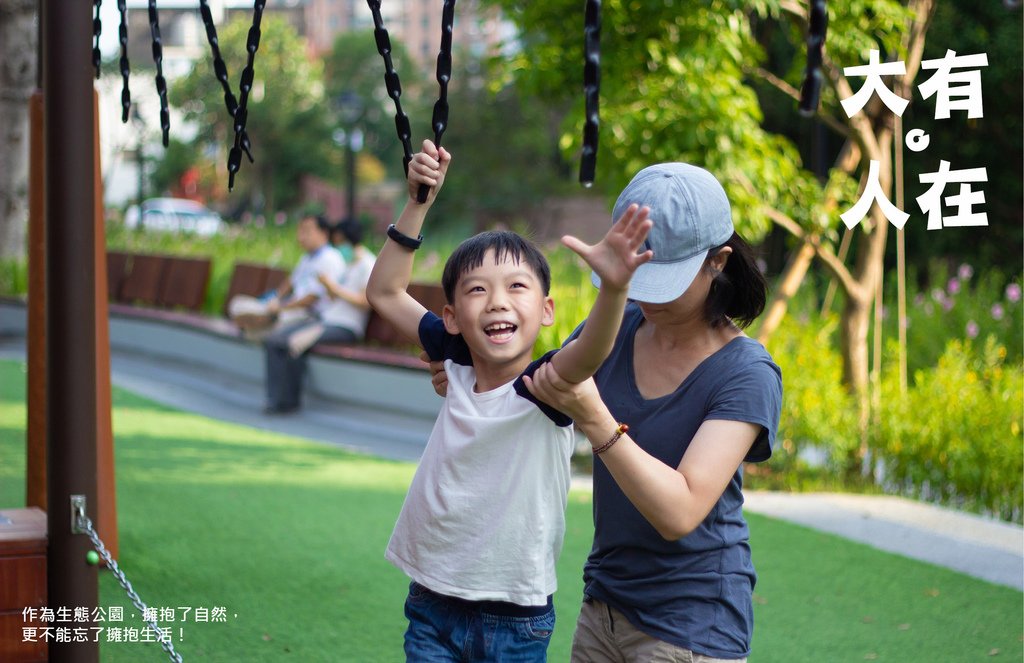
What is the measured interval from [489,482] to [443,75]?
79 centimetres

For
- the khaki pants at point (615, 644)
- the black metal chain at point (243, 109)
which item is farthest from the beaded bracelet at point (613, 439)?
the black metal chain at point (243, 109)

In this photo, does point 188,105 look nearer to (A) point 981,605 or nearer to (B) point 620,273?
(A) point 981,605

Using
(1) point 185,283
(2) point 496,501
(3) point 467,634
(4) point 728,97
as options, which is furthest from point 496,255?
(1) point 185,283

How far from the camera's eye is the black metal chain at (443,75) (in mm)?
2229

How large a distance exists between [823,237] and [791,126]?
288 inches

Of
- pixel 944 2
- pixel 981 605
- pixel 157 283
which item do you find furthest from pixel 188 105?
pixel 981 605

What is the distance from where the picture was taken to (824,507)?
6.91 m

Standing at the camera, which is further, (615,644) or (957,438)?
(957,438)

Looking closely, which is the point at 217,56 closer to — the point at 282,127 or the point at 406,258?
the point at 406,258

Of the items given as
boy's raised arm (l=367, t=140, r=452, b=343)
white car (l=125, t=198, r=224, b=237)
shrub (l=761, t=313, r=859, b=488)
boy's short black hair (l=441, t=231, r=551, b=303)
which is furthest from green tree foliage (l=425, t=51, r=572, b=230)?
boy's short black hair (l=441, t=231, r=551, b=303)

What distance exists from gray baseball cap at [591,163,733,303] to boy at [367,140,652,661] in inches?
14.2

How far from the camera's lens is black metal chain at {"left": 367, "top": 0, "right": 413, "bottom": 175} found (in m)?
2.46

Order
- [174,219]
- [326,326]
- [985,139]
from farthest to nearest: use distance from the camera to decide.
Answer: [174,219]
[985,139]
[326,326]

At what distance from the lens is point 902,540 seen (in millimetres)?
6168
